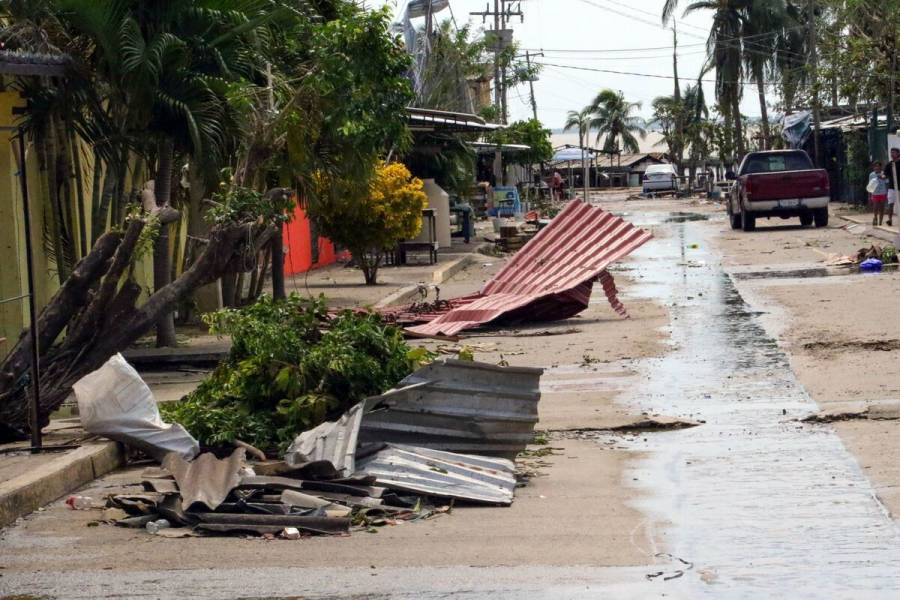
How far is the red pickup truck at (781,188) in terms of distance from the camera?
3384 cm

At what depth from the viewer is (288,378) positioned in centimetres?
908

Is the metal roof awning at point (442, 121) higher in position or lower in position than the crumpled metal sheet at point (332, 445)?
higher

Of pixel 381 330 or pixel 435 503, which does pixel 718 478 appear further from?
pixel 381 330

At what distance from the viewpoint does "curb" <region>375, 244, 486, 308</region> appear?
19.9 m

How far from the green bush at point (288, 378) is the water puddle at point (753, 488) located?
186 cm

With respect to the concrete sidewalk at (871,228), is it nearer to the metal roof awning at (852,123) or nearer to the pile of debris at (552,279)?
the metal roof awning at (852,123)

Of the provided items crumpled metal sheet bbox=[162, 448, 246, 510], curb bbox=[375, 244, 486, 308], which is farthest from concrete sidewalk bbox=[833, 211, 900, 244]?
crumpled metal sheet bbox=[162, 448, 246, 510]

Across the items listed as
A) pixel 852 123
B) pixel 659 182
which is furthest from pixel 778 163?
pixel 659 182

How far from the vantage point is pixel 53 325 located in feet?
31.9

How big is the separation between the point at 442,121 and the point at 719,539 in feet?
68.6

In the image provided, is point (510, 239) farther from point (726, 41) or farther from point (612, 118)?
point (612, 118)

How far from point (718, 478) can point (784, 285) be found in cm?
1235

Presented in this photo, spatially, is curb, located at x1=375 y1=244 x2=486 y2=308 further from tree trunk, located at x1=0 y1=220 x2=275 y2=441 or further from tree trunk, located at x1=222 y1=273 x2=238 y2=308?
tree trunk, located at x1=0 y1=220 x2=275 y2=441

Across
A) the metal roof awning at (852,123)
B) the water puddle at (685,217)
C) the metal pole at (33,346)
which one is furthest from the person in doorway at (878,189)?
the metal pole at (33,346)
